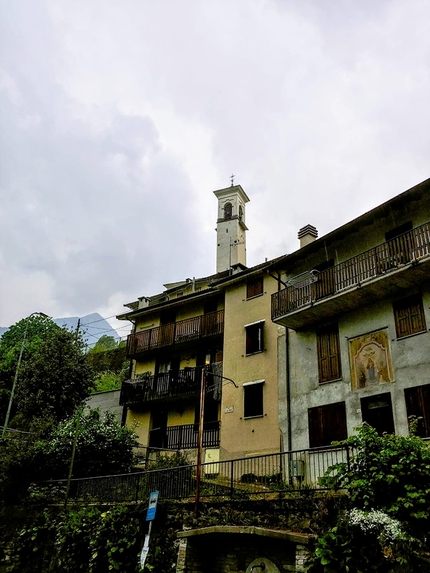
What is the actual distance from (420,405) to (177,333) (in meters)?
15.3

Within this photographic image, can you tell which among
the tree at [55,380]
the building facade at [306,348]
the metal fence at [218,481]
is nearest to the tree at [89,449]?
the metal fence at [218,481]

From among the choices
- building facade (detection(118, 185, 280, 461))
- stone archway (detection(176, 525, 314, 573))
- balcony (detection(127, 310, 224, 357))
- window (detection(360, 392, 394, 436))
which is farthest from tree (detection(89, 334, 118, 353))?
stone archway (detection(176, 525, 314, 573))

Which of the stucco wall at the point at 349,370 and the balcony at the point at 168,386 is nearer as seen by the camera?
the stucco wall at the point at 349,370

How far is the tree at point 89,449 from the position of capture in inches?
793

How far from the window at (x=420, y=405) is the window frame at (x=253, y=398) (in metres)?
6.88

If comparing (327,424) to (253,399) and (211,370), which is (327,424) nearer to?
(253,399)

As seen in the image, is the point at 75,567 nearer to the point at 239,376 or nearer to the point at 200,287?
the point at 239,376

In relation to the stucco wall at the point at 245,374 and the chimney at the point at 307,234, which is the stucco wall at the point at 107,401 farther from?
the chimney at the point at 307,234

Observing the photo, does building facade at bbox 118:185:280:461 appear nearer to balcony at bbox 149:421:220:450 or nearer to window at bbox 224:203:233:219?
balcony at bbox 149:421:220:450

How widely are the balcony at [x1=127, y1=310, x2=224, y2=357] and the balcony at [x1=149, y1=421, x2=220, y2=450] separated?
15.1 feet

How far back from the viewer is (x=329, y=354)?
64.2 ft

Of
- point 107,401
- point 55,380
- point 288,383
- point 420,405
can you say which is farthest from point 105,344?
point 420,405

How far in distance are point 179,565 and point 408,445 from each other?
6.35 metres

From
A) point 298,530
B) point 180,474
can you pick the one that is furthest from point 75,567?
point 298,530
